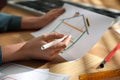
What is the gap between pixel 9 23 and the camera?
117 centimetres

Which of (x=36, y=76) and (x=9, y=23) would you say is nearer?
(x=36, y=76)

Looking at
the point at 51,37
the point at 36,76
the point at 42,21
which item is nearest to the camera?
the point at 36,76

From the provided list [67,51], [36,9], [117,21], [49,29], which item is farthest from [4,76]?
[36,9]

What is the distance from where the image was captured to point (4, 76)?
2.43 ft

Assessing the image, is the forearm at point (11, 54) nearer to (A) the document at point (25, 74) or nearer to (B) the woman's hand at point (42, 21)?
(A) the document at point (25, 74)

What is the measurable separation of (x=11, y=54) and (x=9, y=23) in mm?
359

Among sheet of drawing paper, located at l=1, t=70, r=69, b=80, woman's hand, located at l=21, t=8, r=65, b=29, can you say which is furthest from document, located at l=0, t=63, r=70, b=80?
woman's hand, located at l=21, t=8, r=65, b=29

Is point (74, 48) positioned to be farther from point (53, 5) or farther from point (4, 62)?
point (53, 5)

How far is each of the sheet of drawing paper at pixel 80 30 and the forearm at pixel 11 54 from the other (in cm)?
15

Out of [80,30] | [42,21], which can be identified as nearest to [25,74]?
[80,30]

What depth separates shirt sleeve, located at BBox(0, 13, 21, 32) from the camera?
1.14m

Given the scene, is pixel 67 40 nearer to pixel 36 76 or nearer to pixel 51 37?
pixel 51 37

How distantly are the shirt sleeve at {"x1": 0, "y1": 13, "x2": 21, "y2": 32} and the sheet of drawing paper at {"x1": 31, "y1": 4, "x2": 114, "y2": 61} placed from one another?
20cm

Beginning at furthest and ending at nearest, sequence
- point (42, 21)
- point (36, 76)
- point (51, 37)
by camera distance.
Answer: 1. point (42, 21)
2. point (51, 37)
3. point (36, 76)
